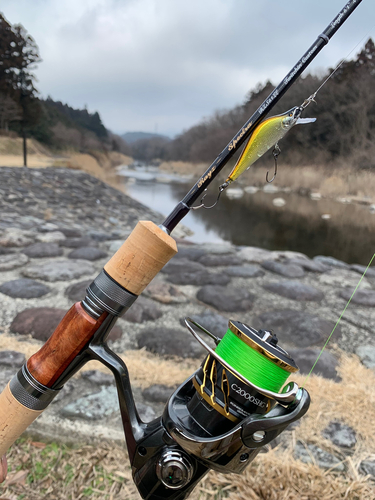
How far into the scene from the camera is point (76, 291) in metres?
2.74

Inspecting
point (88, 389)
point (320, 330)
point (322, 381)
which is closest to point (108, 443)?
point (88, 389)

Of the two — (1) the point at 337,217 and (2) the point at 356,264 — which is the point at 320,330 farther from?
(2) the point at 356,264

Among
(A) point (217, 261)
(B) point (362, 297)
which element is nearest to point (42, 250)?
(A) point (217, 261)

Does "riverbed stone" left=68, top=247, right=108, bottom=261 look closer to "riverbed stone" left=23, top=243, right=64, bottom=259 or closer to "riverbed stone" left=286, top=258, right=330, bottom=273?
"riverbed stone" left=23, top=243, right=64, bottom=259

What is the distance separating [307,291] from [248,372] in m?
2.58

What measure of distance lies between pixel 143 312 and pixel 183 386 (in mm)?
Result: 1727

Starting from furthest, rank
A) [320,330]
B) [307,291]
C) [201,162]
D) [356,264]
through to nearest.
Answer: [201,162] < [356,264] < [307,291] < [320,330]

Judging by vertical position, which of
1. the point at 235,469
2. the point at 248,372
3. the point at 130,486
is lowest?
the point at 130,486

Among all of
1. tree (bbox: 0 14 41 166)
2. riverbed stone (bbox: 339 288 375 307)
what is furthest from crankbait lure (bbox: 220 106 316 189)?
tree (bbox: 0 14 41 166)

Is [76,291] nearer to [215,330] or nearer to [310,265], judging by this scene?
[215,330]

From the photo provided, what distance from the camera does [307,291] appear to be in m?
3.15

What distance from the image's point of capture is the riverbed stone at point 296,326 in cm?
246

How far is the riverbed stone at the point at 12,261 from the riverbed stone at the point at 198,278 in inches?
49.6

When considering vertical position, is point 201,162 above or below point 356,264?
above
